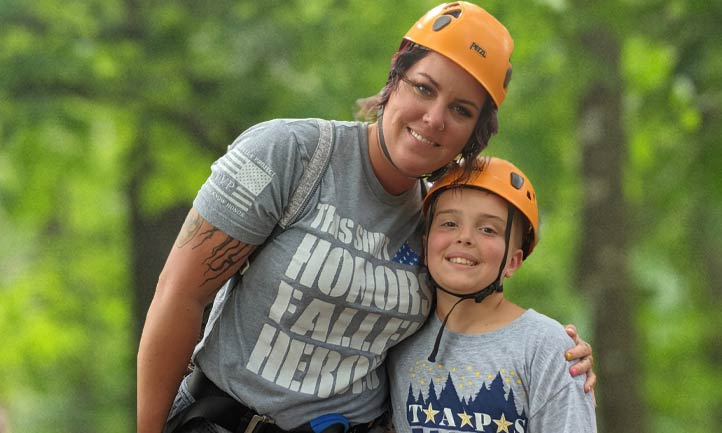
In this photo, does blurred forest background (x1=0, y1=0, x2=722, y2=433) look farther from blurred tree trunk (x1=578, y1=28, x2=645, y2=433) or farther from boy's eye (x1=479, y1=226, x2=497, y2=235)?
boy's eye (x1=479, y1=226, x2=497, y2=235)

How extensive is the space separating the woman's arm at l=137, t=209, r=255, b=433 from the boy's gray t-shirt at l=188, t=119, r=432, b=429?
0.06 m

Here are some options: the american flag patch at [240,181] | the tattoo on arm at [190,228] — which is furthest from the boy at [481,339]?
the tattoo on arm at [190,228]

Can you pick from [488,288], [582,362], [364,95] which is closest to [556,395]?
[582,362]

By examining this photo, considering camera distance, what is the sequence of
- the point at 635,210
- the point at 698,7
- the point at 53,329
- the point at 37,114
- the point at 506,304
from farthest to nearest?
1. the point at 53,329
2. the point at 635,210
3. the point at 37,114
4. the point at 698,7
5. the point at 506,304

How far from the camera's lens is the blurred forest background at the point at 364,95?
5801mm

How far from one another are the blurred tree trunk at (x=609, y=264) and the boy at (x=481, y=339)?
4.41m

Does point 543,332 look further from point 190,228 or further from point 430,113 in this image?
point 190,228

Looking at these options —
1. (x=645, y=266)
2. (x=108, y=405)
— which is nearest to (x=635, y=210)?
(x=645, y=266)

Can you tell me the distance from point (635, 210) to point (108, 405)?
1022cm

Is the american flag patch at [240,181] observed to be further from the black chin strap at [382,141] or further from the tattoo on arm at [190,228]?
the black chin strap at [382,141]

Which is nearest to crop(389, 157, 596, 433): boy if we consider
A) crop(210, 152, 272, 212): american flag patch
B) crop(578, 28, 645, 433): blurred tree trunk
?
crop(210, 152, 272, 212): american flag patch

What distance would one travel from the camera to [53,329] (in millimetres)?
11867

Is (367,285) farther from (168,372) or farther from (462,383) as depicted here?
(168,372)

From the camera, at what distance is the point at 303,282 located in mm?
2803
